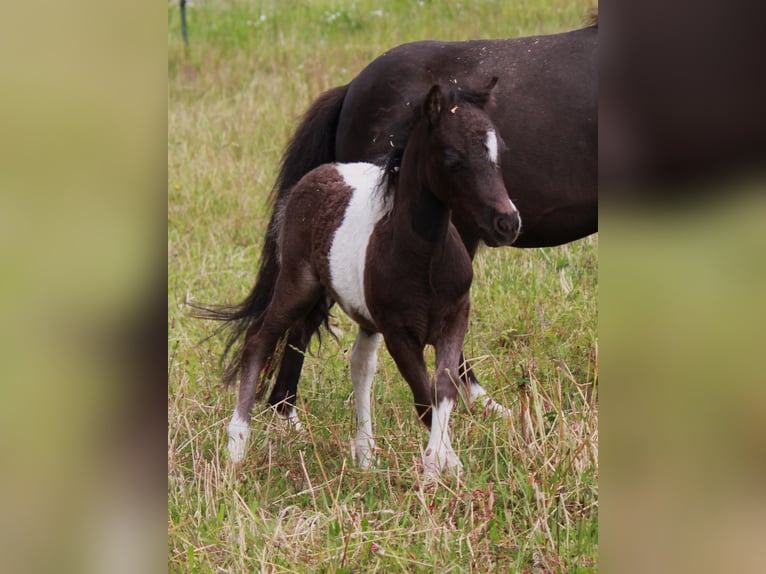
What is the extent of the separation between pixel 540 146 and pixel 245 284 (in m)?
2.12

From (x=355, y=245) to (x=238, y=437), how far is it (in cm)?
82

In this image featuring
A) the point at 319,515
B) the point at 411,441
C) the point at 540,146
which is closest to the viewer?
the point at 319,515

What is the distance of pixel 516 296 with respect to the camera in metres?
4.40

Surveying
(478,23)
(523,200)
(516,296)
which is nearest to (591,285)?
(516,296)

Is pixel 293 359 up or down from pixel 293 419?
up

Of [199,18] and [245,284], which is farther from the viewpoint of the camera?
[199,18]

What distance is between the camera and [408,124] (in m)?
2.93

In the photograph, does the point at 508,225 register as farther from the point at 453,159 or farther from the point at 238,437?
the point at 238,437

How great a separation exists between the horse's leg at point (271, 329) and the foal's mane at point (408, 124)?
531 millimetres

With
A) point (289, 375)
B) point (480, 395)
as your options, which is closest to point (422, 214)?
point (480, 395)

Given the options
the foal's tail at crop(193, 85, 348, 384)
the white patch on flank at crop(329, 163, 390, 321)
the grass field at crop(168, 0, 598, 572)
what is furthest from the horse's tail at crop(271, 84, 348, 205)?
the white patch on flank at crop(329, 163, 390, 321)
